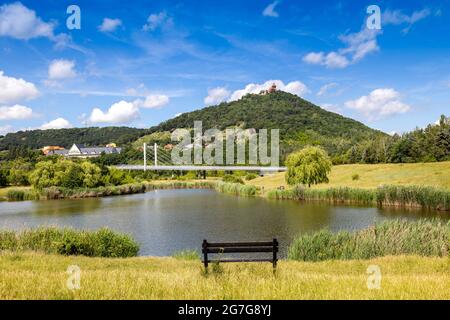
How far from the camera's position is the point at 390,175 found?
64.4 metres

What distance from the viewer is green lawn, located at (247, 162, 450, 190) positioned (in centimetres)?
5697

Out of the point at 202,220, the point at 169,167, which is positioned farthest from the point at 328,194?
the point at 169,167

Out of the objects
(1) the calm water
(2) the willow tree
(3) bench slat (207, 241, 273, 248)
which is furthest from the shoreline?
(3) bench slat (207, 241, 273, 248)

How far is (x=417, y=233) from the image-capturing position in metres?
18.6

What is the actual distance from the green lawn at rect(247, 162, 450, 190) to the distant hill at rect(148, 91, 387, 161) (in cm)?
3983

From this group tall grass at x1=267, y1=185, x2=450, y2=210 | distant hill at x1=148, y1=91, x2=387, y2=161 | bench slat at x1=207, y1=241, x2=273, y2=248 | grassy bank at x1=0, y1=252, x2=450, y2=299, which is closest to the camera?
grassy bank at x1=0, y1=252, x2=450, y2=299

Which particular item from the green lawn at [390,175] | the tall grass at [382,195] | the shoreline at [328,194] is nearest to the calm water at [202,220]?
the tall grass at [382,195]

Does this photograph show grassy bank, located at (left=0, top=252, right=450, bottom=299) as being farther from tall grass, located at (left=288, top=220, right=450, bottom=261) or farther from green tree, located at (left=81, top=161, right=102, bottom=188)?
green tree, located at (left=81, top=161, right=102, bottom=188)

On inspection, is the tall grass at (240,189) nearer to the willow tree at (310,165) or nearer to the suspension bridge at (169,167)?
the willow tree at (310,165)

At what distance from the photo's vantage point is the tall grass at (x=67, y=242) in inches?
723

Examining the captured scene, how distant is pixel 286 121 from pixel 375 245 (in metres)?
138

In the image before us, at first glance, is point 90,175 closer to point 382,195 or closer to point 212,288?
point 382,195

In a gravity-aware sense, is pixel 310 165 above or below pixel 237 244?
above
